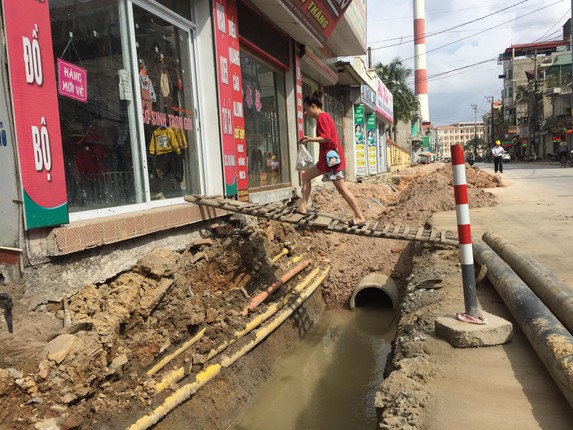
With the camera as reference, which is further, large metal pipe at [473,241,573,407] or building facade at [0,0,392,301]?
building facade at [0,0,392,301]

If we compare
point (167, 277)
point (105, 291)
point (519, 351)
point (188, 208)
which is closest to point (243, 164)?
point (188, 208)

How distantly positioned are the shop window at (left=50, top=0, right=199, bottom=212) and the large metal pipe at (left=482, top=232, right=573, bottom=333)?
380 centimetres

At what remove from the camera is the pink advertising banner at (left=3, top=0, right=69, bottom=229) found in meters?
3.09

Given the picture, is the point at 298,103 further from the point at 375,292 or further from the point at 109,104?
the point at 109,104

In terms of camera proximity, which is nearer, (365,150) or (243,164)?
(243,164)

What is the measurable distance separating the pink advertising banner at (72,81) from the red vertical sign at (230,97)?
2149 millimetres

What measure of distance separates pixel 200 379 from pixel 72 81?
2.76 meters

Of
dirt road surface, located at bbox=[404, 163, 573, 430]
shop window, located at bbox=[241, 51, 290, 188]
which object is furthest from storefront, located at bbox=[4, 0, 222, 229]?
dirt road surface, located at bbox=[404, 163, 573, 430]

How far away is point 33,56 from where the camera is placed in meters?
3.23

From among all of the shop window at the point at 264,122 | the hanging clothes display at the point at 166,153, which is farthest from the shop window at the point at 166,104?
the shop window at the point at 264,122

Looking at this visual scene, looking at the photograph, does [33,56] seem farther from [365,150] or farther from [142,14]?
[365,150]

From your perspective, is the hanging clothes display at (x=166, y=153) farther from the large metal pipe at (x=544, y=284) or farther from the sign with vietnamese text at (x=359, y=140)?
the sign with vietnamese text at (x=359, y=140)

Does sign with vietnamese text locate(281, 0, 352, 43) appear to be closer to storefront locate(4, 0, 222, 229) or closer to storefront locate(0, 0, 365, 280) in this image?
storefront locate(0, 0, 365, 280)

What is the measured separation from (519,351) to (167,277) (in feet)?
9.39
